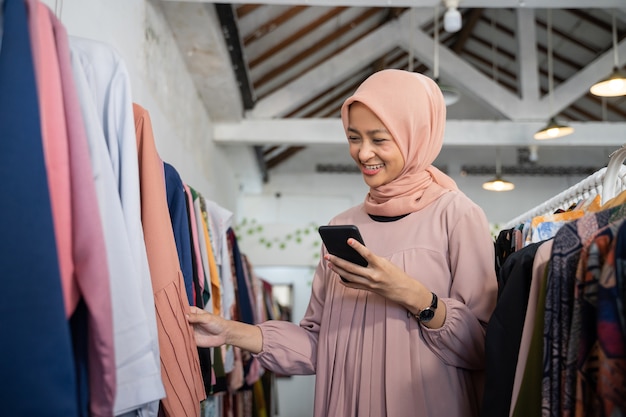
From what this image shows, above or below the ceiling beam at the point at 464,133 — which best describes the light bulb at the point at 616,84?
below

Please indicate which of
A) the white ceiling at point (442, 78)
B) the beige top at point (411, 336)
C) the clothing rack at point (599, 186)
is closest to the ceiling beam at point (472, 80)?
the white ceiling at point (442, 78)

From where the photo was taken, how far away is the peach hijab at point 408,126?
1413 mm

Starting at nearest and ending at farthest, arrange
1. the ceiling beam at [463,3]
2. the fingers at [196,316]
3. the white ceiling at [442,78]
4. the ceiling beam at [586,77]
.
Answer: the fingers at [196,316] < the ceiling beam at [463,3] < the white ceiling at [442,78] < the ceiling beam at [586,77]

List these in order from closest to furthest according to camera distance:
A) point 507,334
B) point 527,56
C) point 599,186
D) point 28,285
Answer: point 28,285, point 507,334, point 599,186, point 527,56

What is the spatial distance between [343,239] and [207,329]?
41 centimetres

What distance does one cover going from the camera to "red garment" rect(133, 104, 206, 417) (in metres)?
1.19

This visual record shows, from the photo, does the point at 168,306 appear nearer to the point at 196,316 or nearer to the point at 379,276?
the point at 196,316

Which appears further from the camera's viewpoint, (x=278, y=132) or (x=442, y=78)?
(x=442, y=78)

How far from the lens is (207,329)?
1413mm

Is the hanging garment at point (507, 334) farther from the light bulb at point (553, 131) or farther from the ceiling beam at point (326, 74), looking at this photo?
the ceiling beam at point (326, 74)

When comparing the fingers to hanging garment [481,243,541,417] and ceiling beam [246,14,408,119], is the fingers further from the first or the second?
ceiling beam [246,14,408,119]

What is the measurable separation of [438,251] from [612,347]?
2.10 feet

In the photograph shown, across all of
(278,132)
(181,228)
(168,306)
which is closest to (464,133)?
(278,132)

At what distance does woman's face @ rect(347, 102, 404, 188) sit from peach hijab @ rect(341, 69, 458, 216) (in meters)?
0.02
